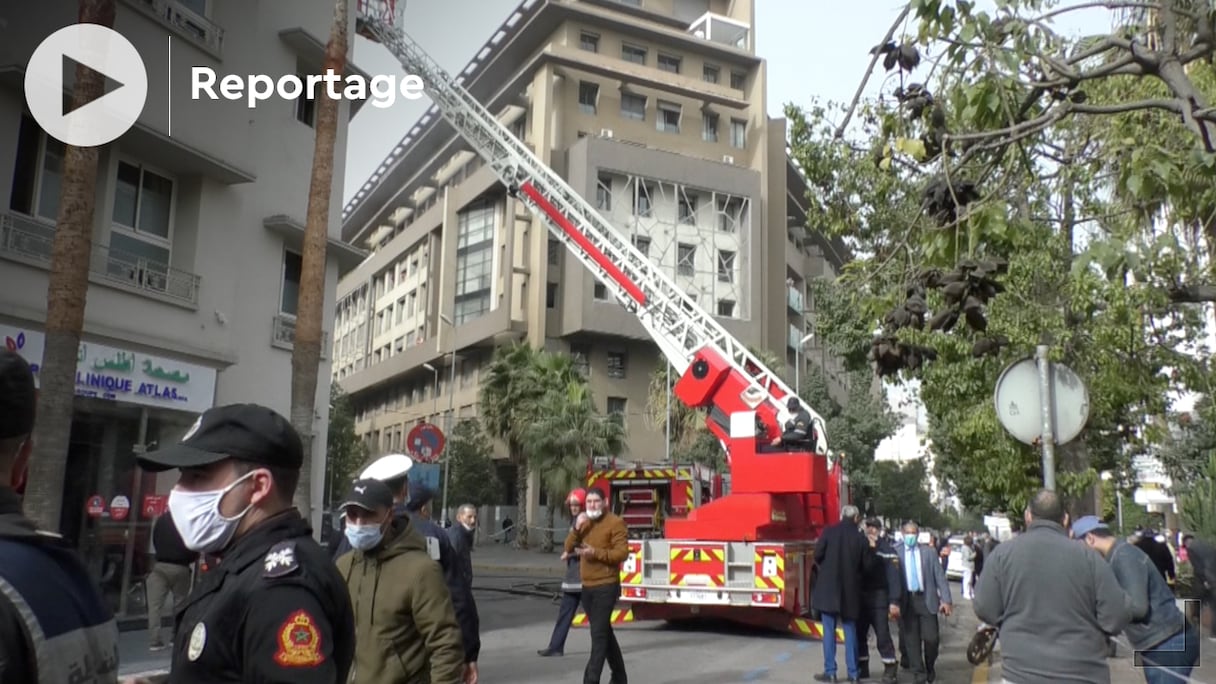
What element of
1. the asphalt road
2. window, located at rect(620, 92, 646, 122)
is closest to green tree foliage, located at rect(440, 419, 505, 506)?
window, located at rect(620, 92, 646, 122)

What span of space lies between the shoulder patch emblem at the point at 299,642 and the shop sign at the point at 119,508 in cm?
1205

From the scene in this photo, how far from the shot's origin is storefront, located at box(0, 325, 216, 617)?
12.5 metres

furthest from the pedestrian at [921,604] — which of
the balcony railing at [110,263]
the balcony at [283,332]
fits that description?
the balcony railing at [110,263]

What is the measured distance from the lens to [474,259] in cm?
5416

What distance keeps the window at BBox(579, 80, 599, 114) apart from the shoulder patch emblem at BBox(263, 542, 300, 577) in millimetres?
48490

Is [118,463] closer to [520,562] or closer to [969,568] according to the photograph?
[969,568]

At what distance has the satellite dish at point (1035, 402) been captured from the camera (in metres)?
6.73

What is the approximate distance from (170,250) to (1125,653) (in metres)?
13.9

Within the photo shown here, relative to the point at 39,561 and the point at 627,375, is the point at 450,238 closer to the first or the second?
the point at 627,375

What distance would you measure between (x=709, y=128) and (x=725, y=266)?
25.7 ft

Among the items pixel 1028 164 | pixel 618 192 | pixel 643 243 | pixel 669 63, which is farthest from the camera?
pixel 669 63

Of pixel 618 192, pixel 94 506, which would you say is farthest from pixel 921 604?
pixel 618 192

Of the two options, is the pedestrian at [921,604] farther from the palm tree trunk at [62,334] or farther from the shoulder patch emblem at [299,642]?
the shoulder patch emblem at [299,642]

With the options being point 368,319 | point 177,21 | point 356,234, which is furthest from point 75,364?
point 356,234
